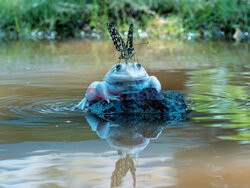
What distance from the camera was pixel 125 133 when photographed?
340 centimetres

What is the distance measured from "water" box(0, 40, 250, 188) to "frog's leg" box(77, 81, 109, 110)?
15 cm

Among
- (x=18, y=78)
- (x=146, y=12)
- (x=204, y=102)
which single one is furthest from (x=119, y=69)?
(x=146, y=12)

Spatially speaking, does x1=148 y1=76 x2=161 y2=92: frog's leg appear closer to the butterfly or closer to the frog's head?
the frog's head

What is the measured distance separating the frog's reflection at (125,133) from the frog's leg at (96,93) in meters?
0.21

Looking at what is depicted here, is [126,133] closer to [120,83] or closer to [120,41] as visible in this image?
[120,83]

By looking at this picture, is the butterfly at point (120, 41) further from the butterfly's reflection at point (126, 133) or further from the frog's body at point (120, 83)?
the butterfly's reflection at point (126, 133)

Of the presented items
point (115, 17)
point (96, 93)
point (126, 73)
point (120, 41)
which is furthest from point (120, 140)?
point (115, 17)

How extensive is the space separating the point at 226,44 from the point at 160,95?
724 centimetres

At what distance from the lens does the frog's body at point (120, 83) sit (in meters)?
3.94

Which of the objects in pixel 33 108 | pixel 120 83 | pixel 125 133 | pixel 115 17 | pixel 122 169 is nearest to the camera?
pixel 122 169

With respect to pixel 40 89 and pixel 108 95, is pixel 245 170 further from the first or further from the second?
pixel 40 89

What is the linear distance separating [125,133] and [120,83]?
0.75 m

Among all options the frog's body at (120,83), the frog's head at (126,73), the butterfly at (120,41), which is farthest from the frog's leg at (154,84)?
the butterfly at (120,41)

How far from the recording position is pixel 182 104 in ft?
13.5
